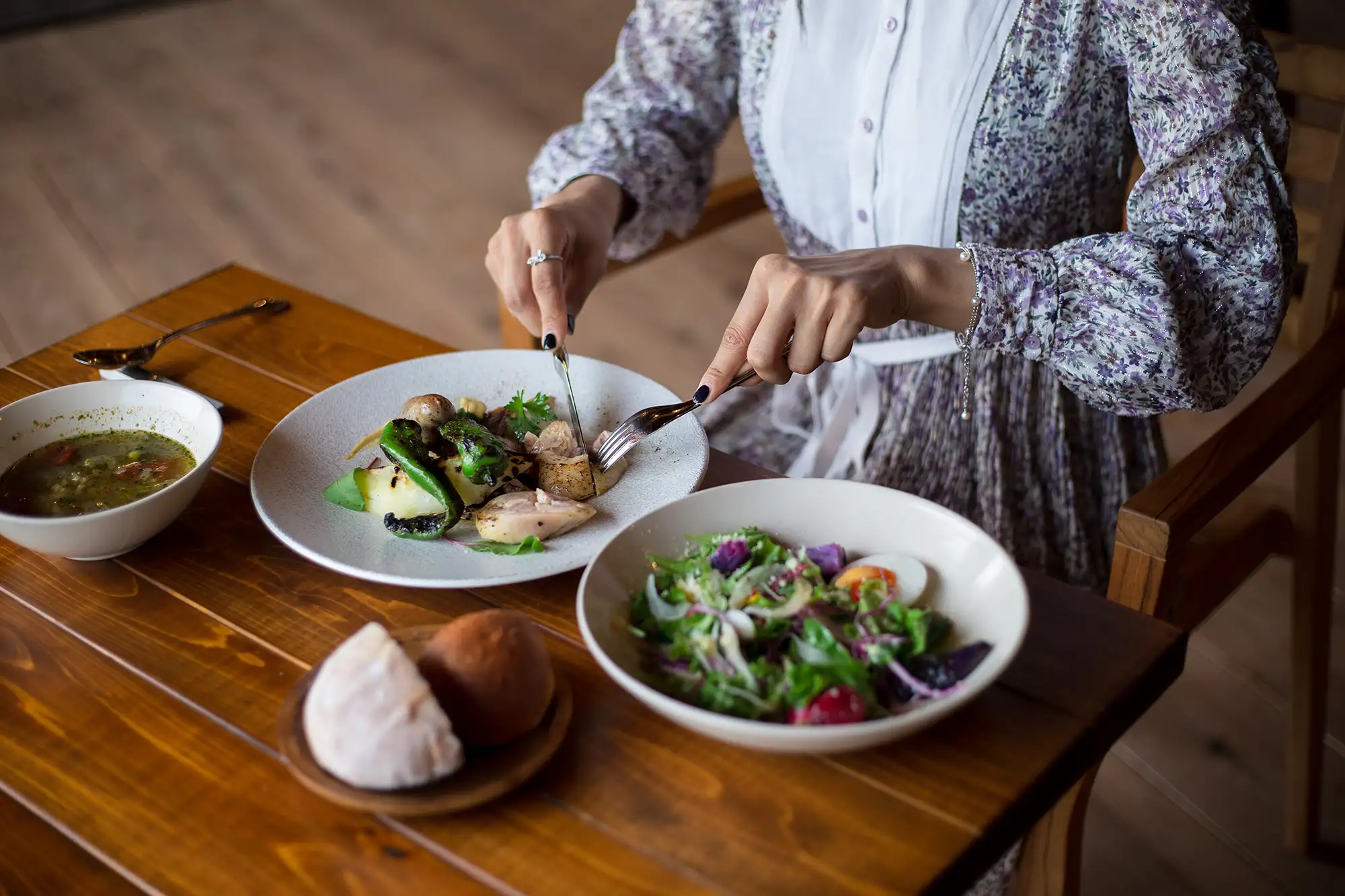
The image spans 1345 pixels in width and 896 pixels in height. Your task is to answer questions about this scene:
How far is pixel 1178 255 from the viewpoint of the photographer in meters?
1.12

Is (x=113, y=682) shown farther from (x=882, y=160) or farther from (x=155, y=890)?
(x=882, y=160)

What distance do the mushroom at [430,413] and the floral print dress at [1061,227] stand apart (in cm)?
50

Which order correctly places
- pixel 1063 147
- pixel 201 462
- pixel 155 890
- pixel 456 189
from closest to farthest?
1. pixel 155 890
2. pixel 201 462
3. pixel 1063 147
4. pixel 456 189

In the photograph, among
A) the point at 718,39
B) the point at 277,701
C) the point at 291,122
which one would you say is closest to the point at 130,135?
the point at 291,122

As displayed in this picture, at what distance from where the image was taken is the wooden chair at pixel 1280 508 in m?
1.02

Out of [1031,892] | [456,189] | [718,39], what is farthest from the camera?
[456,189]

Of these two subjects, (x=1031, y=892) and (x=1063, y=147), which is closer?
(x=1031, y=892)

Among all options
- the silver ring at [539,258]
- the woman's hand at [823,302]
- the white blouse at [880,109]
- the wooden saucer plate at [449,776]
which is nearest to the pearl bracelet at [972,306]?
the woman's hand at [823,302]

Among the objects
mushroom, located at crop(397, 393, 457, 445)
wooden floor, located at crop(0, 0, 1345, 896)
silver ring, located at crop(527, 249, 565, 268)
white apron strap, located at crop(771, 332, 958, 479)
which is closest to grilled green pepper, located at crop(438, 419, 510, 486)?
mushroom, located at crop(397, 393, 457, 445)

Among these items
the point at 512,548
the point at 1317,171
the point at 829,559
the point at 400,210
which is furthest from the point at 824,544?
the point at 400,210

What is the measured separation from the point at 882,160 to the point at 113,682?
0.93 meters

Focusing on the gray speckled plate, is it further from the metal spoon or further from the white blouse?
the white blouse

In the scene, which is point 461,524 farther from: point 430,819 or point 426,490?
point 430,819

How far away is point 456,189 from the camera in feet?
12.5
